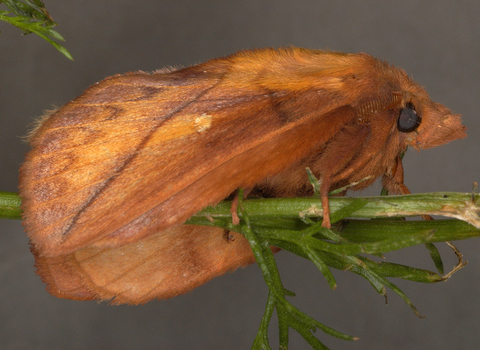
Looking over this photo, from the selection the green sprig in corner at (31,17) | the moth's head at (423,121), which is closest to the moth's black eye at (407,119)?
the moth's head at (423,121)

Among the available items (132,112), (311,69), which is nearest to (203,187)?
(132,112)

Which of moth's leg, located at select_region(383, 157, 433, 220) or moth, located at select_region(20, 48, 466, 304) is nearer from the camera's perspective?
moth, located at select_region(20, 48, 466, 304)

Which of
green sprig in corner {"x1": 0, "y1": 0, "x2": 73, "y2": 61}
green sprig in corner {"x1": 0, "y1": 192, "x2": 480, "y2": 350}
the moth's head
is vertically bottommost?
green sprig in corner {"x1": 0, "y1": 192, "x2": 480, "y2": 350}

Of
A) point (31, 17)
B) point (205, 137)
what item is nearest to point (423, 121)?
point (205, 137)

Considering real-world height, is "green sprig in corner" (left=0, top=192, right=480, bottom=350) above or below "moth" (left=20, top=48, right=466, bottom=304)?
below

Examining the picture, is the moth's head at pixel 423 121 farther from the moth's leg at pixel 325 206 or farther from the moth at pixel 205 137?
the moth's leg at pixel 325 206

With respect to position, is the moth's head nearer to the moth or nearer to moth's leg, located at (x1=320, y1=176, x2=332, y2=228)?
the moth

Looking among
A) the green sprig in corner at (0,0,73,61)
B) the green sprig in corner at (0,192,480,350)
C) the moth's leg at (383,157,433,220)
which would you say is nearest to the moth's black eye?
the moth's leg at (383,157,433,220)
